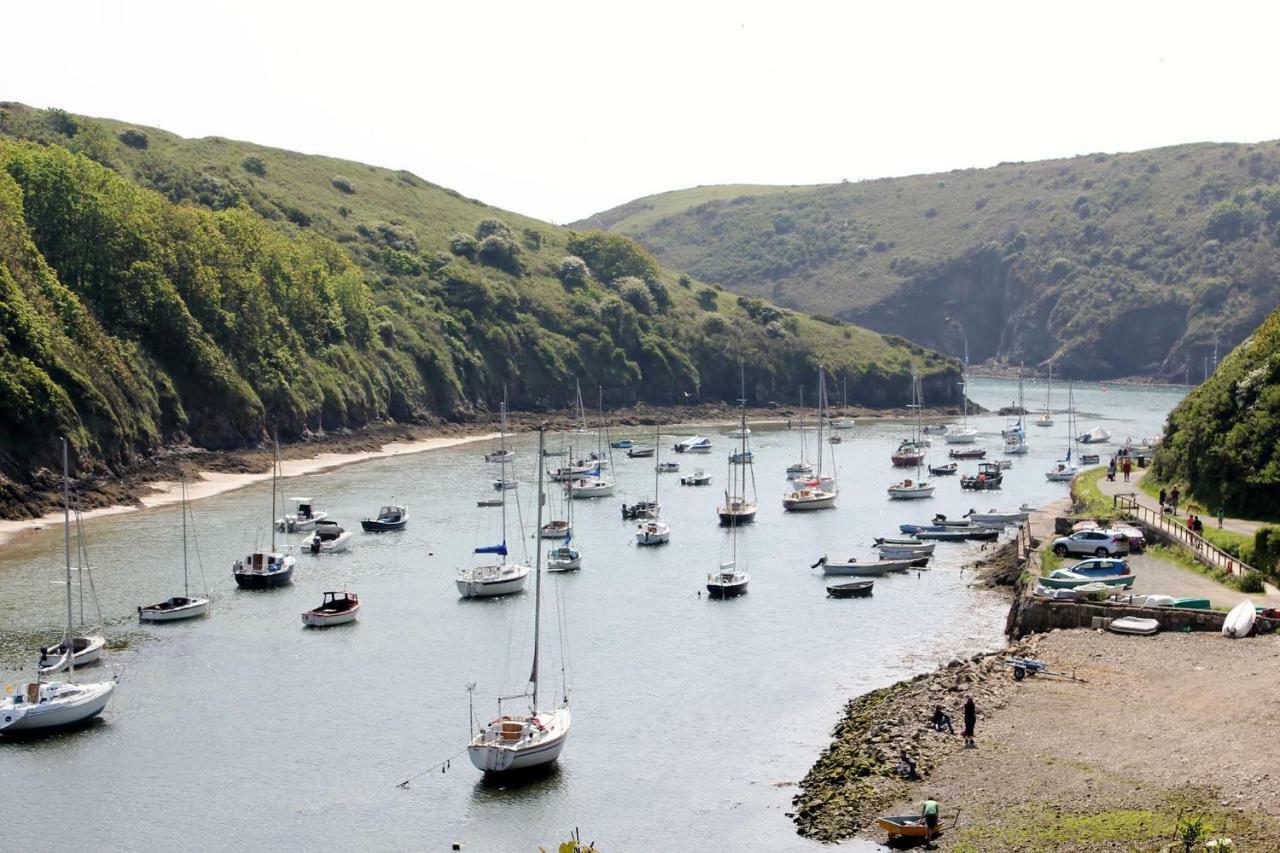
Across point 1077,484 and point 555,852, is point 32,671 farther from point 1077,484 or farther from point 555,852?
point 1077,484

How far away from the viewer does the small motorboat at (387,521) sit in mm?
102250

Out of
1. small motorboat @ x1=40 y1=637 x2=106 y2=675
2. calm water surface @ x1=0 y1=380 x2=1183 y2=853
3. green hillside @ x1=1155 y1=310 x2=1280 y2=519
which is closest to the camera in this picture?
calm water surface @ x1=0 y1=380 x2=1183 y2=853

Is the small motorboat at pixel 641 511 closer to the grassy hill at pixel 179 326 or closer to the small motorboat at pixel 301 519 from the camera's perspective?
the small motorboat at pixel 301 519

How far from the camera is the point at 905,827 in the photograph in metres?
41.4

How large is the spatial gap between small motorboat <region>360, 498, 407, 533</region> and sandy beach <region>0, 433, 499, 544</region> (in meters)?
17.6

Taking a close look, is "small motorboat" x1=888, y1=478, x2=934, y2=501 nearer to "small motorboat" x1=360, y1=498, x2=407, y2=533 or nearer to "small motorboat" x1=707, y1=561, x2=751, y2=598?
"small motorboat" x1=360, y1=498, x2=407, y2=533

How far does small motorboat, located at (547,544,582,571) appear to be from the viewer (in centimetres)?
8750

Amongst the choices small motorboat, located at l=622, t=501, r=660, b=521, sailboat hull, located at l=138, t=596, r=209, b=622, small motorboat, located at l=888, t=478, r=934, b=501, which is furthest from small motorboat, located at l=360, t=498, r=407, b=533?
small motorboat, located at l=888, t=478, r=934, b=501

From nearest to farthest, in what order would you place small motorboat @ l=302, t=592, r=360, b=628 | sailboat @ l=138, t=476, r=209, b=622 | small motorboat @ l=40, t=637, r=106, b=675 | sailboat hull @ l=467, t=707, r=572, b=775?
sailboat hull @ l=467, t=707, r=572, b=775 → small motorboat @ l=40, t=637, r=106, b=675 → sailboat @ l=138, t=476, r=209, b=622 → small motorboat @ l=302, t=592, r=360, b=628

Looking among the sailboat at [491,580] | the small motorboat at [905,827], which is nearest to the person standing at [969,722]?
the small motorboat at [905,827]

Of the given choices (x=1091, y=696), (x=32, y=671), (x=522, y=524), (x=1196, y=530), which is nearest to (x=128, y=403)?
(x=522, y=524)

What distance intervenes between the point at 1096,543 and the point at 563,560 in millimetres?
29527

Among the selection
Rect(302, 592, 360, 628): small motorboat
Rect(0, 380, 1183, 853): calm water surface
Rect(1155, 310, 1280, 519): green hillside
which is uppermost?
Rect(1155, 310, 1280, 519): green hillside

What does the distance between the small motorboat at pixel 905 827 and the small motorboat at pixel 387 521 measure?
64903 millimetres
